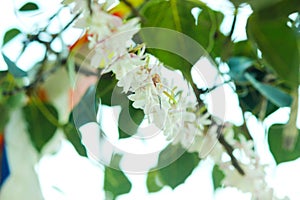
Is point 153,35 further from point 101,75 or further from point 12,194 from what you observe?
point 12,194

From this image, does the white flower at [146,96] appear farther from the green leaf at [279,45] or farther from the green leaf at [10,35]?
the green leaf at [10,35]

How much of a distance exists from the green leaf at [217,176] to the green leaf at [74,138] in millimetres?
111

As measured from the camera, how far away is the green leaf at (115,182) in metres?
0.39

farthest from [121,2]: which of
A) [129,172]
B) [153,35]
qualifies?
[129,172]

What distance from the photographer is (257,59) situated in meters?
0.39

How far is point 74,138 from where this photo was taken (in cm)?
40

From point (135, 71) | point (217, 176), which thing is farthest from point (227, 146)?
point (135, 71)

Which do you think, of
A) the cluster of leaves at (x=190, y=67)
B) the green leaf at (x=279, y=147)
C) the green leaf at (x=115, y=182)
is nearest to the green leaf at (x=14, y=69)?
the cluster of leaves at (x=190, y=67)

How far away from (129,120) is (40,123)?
0.33ft

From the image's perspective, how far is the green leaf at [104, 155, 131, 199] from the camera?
1.30 feet

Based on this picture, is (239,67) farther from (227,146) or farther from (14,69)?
(14,69)

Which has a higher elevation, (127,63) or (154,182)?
(127,63)

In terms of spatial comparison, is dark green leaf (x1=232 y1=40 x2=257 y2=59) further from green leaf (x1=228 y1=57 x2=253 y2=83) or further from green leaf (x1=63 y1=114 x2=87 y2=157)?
green leaf (x1=63 y1=114 x2=87 y2=157)

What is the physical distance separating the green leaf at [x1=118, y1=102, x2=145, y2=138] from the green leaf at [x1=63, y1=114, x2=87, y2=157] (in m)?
0.04
